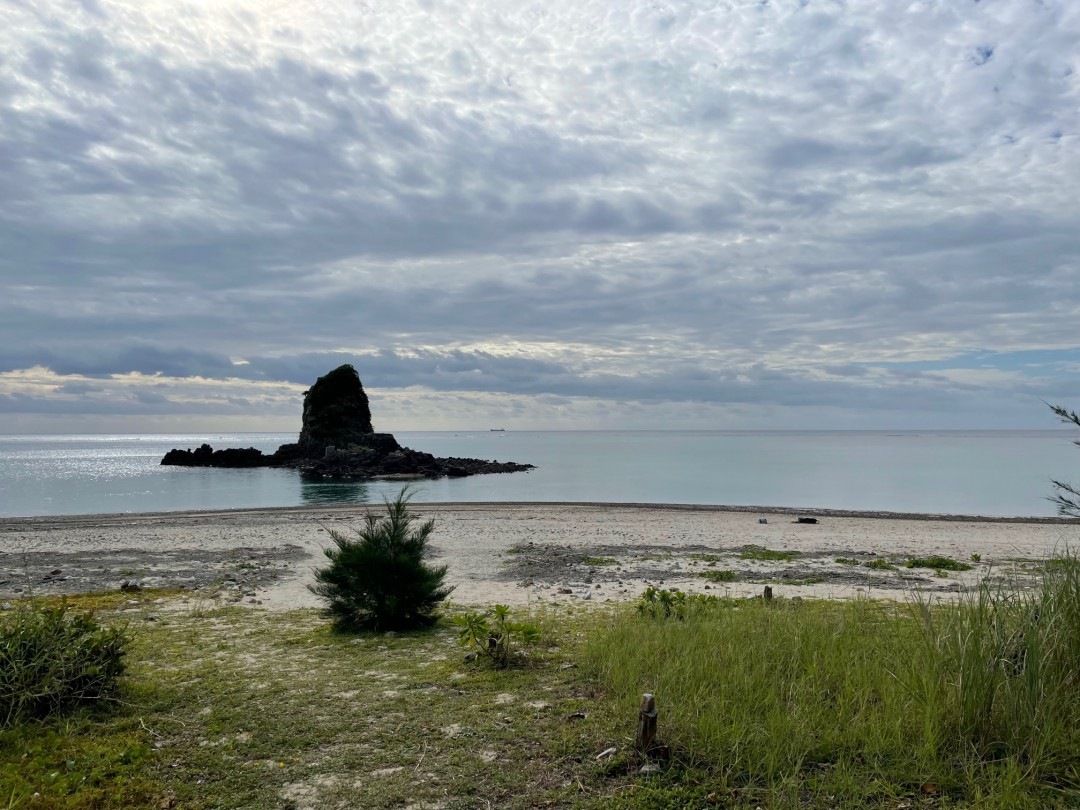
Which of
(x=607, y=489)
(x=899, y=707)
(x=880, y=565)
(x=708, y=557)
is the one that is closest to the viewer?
(x=899, y=707)

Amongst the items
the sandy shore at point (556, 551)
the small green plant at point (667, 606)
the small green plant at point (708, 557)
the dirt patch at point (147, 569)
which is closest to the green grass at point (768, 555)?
the sandy shore at point (556, 551)

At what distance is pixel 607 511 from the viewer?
3844cm

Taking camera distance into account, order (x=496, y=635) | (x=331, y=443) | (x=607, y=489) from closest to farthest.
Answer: (x=496, y=635) → (x=607, y=489) → (x=331, y=443)

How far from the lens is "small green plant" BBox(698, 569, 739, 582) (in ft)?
51.3

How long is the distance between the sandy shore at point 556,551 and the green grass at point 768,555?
11.7 inches

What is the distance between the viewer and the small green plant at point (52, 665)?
6000mm

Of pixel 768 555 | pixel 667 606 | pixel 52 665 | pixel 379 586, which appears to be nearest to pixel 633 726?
pixel 667 606

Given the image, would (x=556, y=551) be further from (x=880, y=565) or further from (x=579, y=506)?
(x=579, y=506)

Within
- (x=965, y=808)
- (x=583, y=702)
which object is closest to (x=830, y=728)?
(x=965, y=808)

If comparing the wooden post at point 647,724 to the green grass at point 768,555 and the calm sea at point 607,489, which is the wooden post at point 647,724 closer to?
the green grass at point 768,555

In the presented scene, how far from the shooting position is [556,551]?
70.0 ft

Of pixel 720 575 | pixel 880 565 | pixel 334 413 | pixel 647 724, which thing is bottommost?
pixel 720 575

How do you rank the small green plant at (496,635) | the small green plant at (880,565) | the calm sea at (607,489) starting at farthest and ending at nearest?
1. the calm sea at (607,489)
2. the small green plant at (880,565)
3. the small green plant at (496,635)

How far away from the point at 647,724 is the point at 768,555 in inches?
640
